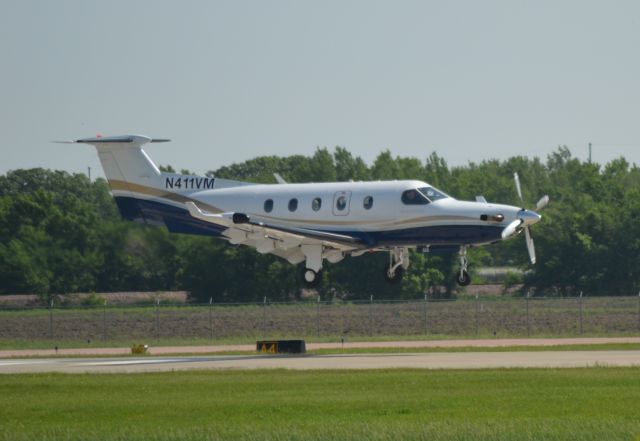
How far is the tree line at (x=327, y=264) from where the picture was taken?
69875 mm

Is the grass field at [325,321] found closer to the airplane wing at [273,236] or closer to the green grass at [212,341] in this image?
the green grass at [212,341]

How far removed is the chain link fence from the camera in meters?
59.8

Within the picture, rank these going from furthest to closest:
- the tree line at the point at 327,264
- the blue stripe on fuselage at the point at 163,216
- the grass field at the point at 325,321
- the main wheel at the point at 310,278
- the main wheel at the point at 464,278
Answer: the tree line at the point at 327,264 < the grass field at the point at 325,321 < the blue stripe on fuselage at the point at 163,216 < the main wheel at the point at 310,278 < the main wheel at the point at 464,278

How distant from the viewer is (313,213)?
157 feet

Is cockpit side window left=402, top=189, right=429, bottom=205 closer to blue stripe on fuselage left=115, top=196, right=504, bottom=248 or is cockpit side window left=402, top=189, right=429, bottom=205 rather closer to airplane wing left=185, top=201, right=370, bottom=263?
blue stripe on fuselage left=115, top=196, right=504, bottom=248

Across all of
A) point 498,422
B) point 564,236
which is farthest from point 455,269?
point 498,422

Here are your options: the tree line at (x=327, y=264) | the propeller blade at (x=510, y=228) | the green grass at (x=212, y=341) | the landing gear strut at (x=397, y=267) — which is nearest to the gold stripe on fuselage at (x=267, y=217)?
the propeller blade at (x=510, y=228)

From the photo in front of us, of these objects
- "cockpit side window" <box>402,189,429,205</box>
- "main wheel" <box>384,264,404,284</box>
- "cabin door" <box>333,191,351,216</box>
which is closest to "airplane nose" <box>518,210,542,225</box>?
"cockpit side window" <box>402,189,429,205</box>

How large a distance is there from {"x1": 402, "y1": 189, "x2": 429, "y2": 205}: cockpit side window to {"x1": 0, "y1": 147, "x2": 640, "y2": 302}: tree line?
80.3 feet

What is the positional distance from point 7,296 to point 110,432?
4685 cm

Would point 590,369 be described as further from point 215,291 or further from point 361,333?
point 215,291

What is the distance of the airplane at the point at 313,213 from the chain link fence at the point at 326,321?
313 inches

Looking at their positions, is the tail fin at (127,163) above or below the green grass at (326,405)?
above

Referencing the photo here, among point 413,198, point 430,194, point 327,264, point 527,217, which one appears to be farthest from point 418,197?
point 327,264
